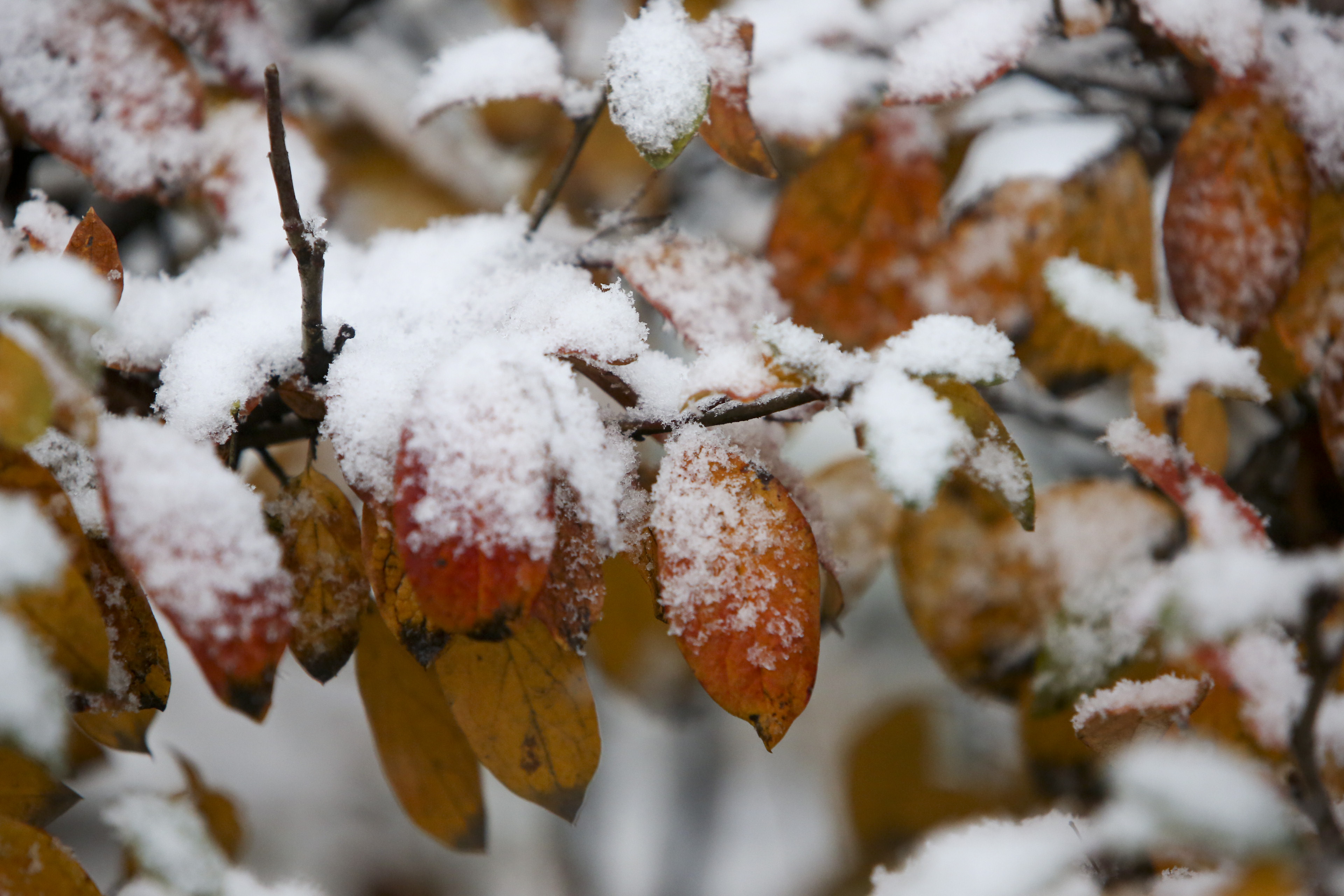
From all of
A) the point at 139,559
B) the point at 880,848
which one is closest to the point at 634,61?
the point at 139,559

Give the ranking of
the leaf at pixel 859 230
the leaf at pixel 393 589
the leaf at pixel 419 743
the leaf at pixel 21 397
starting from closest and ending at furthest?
the leaf at pixel 21 397
the leaf at pixel 393 589
the leaf at pixel 419 743
the leaf at pixel 859 230

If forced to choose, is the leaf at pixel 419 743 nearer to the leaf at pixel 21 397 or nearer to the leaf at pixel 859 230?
the leaf at pixel 21 397

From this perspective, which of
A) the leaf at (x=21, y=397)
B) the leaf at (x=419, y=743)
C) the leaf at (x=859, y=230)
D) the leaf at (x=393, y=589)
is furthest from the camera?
the leaf at (x=859, y=230)

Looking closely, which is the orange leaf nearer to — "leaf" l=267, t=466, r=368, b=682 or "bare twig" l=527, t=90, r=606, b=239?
"leaf" l=267, t=466, r=368, b=682

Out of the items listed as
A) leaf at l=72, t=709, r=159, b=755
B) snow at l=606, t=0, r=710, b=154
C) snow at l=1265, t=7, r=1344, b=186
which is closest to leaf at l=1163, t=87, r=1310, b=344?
snow at l=1265, t=7, r=1344, b=186

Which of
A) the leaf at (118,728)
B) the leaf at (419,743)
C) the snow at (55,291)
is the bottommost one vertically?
the leaf at (419,743)

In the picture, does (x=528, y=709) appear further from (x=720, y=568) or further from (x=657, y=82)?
(x=657, y=82)

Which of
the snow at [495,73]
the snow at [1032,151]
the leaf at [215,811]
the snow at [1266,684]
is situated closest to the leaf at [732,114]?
the snow at [495,73]

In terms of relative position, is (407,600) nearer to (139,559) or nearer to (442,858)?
(139,559)
